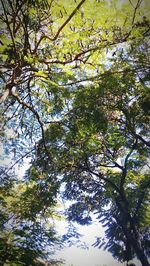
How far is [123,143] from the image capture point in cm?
1522

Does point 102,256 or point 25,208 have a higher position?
point 102,256

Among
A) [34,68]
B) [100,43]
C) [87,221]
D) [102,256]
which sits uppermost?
[102,256]

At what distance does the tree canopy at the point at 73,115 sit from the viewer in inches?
230

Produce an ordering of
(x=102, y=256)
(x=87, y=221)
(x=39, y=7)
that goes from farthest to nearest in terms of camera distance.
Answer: (x=102, y=256) < (x=87, y=221) < (x=39, y=7)

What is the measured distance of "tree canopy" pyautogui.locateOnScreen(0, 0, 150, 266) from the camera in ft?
19.2

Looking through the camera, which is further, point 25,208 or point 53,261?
point 25,208

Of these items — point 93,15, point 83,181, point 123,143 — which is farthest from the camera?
point 83,181

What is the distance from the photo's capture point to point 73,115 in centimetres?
991

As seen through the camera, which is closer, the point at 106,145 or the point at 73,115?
the point at 73,115

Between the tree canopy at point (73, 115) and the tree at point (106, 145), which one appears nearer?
the tree canopy at point (73, 115)

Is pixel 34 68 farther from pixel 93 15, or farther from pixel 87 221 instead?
pixel 87 221

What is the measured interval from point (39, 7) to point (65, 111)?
5438mm

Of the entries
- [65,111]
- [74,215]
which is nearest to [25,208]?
[65,111]

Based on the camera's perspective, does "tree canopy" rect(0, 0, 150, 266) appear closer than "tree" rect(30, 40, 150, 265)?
Yes
